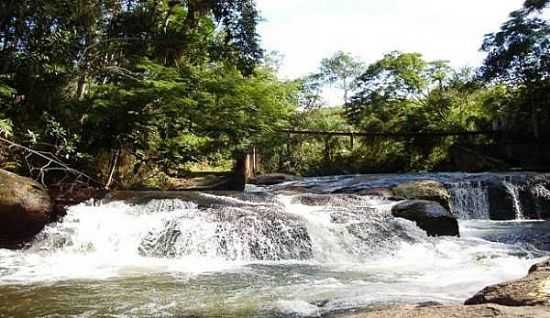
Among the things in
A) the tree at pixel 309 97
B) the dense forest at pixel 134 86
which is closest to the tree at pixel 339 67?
the tree at pixel 309 97

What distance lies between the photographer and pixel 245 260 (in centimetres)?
816

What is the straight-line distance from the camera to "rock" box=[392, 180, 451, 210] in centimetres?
1272

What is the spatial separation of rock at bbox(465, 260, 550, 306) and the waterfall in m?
11.5

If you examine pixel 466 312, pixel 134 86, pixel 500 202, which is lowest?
pixel 466 312

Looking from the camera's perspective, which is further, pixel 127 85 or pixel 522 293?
pixel 127 85

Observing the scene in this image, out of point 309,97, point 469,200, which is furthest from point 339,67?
point 469,200

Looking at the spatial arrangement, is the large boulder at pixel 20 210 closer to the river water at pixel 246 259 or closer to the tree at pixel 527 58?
the river water at pixel 246 259

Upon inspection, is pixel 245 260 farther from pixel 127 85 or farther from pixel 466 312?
pixel 466 312

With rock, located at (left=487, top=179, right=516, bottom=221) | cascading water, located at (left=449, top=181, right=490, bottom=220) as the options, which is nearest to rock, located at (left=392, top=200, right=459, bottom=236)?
cascading water, located at (left=449, top=181, right=490, bottom=220)

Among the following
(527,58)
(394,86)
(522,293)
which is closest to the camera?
(522,293)

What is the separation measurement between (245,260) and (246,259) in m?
0.06

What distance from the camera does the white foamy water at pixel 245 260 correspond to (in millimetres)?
5184

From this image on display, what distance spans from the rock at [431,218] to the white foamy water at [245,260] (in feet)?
0.91

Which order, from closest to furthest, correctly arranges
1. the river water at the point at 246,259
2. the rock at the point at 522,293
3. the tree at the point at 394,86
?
the rock at the point at 522,293 → the river water at the point at 246,259 → the tree at the point at 394,86
